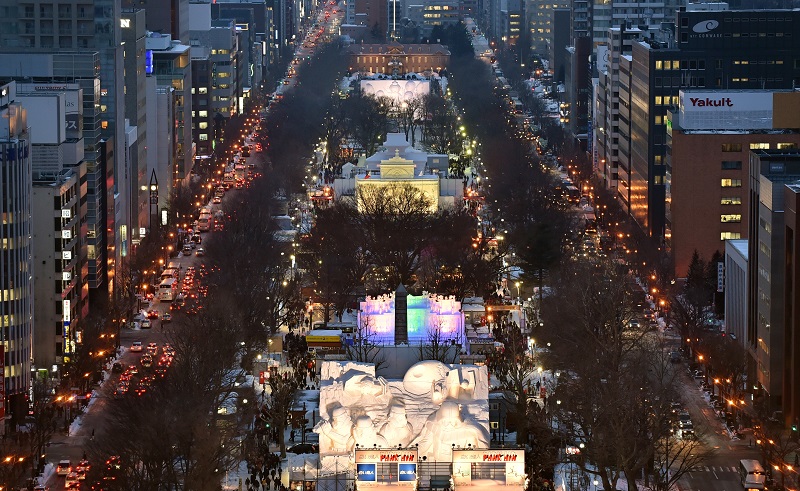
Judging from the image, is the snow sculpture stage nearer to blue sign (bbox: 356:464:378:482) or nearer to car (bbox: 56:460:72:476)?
blue sign (bbox: 356:464:378:482)

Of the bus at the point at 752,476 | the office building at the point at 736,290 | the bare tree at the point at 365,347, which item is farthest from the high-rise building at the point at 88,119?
the bus at the point at 752,476

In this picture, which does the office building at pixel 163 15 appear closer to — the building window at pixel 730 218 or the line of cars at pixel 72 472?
the building window at pixel 730 218

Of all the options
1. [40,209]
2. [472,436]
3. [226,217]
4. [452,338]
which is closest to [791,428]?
[472,436]

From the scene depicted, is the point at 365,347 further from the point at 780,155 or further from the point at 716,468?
the point at 716,468

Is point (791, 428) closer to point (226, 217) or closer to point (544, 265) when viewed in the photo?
point (544, 265)

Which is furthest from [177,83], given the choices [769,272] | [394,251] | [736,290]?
[769,272]
